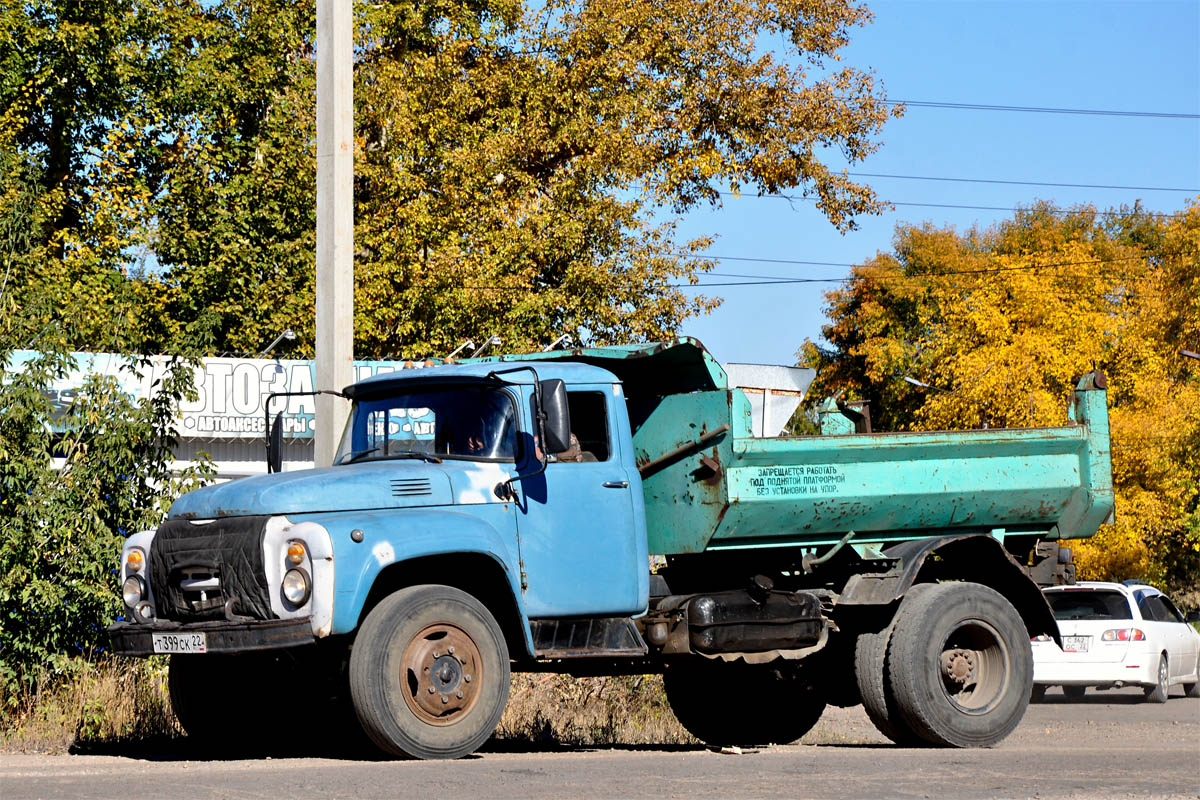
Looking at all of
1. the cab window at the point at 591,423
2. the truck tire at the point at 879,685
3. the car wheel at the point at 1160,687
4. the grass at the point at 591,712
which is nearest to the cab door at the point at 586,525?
the cab window at the point at 591,423

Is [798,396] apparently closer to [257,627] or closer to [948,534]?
[948,534]

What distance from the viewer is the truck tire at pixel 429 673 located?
8.41m

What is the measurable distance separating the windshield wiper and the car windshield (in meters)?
12.8

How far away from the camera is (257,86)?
29.3 metres

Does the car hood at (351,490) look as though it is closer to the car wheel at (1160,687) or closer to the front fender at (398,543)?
the front fender at (398,543)

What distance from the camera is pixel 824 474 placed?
10.3 meters

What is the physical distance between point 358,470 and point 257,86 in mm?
21897

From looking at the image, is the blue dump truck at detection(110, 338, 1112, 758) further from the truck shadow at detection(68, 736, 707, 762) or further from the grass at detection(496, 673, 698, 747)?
the grass at detection(496, 673, 698, 747)

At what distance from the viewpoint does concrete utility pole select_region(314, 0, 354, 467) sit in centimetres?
1161

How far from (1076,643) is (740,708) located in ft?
29.4

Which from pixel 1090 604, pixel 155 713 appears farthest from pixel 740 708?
pixel 1090 604

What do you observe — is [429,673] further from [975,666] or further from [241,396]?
[241,396]

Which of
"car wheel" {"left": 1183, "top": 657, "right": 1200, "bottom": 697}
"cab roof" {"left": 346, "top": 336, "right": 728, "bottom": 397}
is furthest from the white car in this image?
"cab roof" {"left": 346, "top": 336, "right": 728, "bottom": 397}

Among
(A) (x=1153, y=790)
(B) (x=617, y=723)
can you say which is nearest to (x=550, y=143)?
(B) (x=617, y=723)
